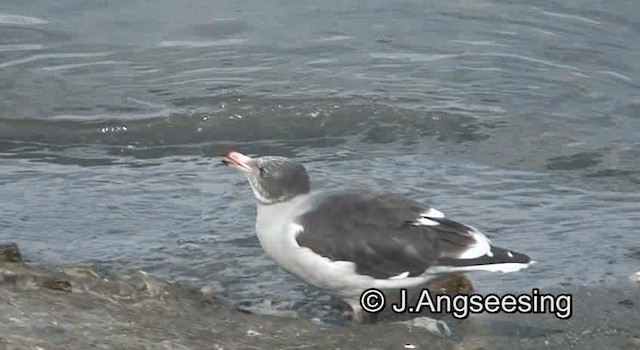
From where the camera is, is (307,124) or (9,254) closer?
(9,254)

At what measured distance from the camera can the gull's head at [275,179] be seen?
22.8ft

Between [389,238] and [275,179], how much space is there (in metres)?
0.79

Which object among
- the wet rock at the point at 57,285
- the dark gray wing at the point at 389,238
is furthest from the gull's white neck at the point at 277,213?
the wet rock at the point at 57,285

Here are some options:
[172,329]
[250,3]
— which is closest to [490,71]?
[250,3]

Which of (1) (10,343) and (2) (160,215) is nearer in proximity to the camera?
(1) (10,343)

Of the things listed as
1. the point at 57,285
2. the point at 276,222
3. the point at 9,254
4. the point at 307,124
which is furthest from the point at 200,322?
the point at 307,124

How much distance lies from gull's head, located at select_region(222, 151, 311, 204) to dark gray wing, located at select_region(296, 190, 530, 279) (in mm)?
406

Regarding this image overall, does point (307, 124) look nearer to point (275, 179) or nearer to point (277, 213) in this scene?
point (275, 179)

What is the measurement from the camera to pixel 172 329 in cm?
570

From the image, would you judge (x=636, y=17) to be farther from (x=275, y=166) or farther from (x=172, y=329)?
(x=172, y=329)

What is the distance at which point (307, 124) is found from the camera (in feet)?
33.8

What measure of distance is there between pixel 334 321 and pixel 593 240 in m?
1.76

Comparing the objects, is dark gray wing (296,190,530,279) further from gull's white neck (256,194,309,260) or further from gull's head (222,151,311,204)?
gull's head (222,151,311,204)

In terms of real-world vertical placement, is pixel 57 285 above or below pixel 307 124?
above
